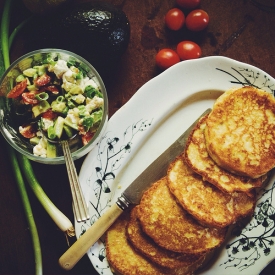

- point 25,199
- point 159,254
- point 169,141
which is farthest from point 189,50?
point 25,199

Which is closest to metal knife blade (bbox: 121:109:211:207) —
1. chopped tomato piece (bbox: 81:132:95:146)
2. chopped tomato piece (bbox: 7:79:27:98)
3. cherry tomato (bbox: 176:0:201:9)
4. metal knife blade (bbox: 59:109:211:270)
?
metal knife blade (bbox: 59:109:211:270)

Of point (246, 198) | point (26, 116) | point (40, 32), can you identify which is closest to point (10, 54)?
point (40, 32)

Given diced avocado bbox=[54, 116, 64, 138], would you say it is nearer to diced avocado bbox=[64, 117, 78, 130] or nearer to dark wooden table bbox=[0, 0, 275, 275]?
diced avocado bbox=[64, 117, 78, 130]

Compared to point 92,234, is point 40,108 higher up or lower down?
higher up

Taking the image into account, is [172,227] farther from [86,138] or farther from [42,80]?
[42,80]

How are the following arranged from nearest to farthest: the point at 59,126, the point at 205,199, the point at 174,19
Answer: the point at 59,126, the point at 205,199, the point at 174,19

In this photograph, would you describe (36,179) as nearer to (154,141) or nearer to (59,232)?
(59,232)
